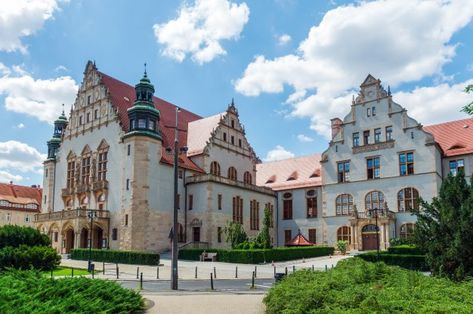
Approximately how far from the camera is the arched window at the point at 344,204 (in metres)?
54.9

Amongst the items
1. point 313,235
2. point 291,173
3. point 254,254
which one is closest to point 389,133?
point 313,235

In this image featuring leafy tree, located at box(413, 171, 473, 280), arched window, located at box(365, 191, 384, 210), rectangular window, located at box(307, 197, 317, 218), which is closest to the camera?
leafy tree, located at box(413, 171, 473, 280)

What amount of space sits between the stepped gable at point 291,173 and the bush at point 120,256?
27755 mm

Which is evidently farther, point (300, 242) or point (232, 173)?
point (232, 173)

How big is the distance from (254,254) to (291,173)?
27.2 metres

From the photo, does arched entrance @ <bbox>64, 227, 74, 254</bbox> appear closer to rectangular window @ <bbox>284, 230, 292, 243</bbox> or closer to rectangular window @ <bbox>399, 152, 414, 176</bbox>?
rectangular window @ <bbox>284, 230, 292, 243</bbox>

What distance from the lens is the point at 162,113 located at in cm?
5750

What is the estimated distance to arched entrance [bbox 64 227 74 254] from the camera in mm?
50531

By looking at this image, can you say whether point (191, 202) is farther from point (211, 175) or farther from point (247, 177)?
point (247, 177)

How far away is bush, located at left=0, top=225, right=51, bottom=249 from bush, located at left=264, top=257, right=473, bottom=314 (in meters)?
24.7

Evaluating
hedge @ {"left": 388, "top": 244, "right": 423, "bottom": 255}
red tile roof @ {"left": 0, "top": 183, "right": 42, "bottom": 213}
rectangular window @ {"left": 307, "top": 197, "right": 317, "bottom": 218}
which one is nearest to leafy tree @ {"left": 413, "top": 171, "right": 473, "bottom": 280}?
hedge @ {"left": 388, "top": 244, "right": 423, "bottom": 255}

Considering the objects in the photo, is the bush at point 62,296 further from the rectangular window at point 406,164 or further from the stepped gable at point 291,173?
the stepped gable at point 291,173

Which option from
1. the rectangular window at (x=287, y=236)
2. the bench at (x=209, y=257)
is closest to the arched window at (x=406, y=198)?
the rectangular window at (x=287, y=236)

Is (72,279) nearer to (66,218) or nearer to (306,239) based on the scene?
(66,218)
